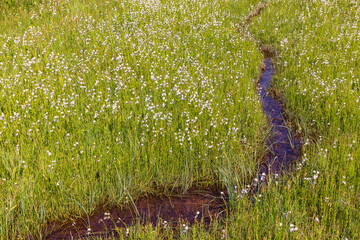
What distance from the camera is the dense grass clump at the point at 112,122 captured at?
4.32m

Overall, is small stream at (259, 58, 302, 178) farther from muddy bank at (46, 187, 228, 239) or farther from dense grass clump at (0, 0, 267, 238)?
muddy bank at (46, 187, 228, 239)

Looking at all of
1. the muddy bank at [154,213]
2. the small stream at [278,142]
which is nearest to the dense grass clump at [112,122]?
the muddy bank at [154,213]

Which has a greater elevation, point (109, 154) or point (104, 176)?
A: point (109, 154)

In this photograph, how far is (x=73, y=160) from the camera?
4.62 meters

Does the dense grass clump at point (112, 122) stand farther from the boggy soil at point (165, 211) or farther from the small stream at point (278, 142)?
the small stream at point (278, 142)

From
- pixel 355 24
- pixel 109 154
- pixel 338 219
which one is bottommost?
pixel 338 219

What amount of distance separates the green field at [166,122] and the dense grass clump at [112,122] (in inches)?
1.1

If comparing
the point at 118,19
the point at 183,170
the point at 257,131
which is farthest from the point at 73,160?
the point at 118,19

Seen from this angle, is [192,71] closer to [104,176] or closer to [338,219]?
[104,176]

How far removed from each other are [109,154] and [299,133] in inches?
151

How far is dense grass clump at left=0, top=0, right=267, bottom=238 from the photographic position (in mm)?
4316

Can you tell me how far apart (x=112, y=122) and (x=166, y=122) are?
97 centimetres

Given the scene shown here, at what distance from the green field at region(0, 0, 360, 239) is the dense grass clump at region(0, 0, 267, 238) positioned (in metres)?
0.03

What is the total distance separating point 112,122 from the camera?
5379 mm
